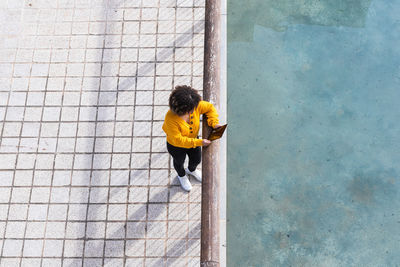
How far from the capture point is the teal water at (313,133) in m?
Result: 4.88

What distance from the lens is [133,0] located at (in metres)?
5.75

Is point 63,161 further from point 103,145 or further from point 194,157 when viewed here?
point 194,157

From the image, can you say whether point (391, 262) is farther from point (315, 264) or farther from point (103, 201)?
point (103, 201)

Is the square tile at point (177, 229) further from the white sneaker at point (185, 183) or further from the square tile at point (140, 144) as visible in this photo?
the square tile at point (140, 144)

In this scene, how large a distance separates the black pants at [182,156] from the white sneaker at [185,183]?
3.2 inches

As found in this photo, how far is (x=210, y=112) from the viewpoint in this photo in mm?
3250

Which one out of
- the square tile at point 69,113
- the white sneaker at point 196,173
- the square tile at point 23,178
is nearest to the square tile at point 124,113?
the square tile at point 69,113

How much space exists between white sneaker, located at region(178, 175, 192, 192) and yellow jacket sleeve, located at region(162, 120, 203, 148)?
3.28ft

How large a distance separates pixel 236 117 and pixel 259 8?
6.77 ft

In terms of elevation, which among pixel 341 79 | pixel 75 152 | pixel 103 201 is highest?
pixel 341 79

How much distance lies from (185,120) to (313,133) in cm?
265

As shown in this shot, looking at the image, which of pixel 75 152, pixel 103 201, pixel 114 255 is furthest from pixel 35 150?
pixel 114 255

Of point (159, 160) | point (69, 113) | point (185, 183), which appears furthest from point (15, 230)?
point (185, 183)

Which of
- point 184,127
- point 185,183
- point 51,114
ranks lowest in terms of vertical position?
point 185,183
